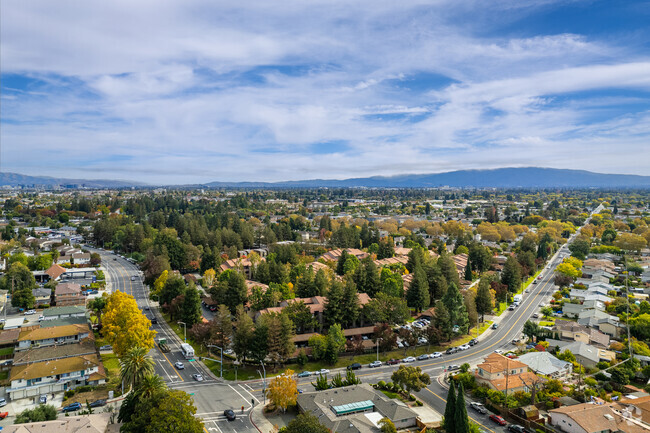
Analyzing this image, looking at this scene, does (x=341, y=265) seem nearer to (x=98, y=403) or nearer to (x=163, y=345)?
(x=163, y=345)

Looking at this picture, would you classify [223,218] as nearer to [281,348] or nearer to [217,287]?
[217,287]

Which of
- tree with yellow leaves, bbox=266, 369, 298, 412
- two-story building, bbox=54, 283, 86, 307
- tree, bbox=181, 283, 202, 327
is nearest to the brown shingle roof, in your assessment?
tree with yellow leaves, bbox=266, 369, 298, 412

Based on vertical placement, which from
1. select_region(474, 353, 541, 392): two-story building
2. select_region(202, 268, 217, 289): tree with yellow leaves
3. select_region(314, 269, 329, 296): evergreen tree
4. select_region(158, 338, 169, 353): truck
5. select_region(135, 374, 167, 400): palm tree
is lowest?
select_region(158, 338, 169, 353): truck

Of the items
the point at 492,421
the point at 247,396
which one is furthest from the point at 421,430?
the point at 247,396

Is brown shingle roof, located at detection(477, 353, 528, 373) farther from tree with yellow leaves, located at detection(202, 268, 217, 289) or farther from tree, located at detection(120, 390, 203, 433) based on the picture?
tree with yellow leaves, located at detection(202, 268, 217, 289)

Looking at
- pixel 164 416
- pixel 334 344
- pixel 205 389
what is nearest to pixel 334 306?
pixel 334 344

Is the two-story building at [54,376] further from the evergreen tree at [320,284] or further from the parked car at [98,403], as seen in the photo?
the evergreen tree at [320,284]
